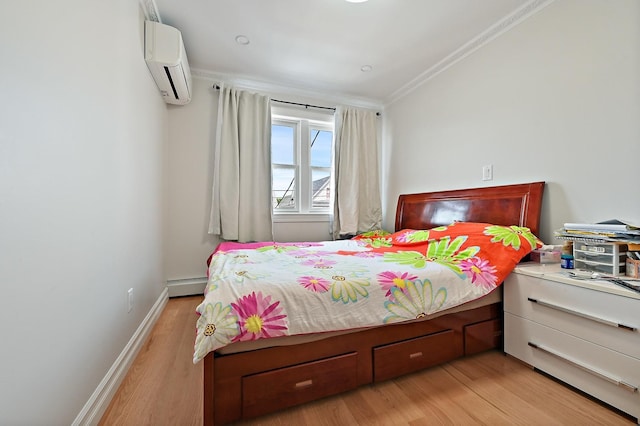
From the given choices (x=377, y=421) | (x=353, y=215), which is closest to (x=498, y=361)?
(x=377, y=421)

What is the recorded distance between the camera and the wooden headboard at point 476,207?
1855mm

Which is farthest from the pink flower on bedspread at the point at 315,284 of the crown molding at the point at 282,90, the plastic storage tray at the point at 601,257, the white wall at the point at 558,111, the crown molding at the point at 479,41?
the crown molding at the point at 282,90

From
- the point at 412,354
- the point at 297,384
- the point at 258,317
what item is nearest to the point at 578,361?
the point at 412,354

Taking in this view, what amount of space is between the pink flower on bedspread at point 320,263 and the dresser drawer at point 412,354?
20.7 inches

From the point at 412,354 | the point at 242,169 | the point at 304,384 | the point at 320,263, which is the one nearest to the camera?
the point at 304,384

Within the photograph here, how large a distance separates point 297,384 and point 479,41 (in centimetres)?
300

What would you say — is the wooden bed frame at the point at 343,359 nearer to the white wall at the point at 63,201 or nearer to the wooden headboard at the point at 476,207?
the wooden headboard at the point at 476,207

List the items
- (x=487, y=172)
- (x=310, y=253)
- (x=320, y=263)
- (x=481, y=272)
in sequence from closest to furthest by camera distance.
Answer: (x=481, y=272), (x=320, y=263), (x=310, y=253), (x=487, y=172)

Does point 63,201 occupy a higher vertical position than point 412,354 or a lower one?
higher

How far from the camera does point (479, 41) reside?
2260mm

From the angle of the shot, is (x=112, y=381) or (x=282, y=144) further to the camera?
(x=282, y=144)

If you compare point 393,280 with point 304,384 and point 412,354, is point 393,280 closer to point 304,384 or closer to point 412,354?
point 412,354

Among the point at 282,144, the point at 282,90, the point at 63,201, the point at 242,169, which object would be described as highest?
the point at 282,90

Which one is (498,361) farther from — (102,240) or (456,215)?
(102,240)
